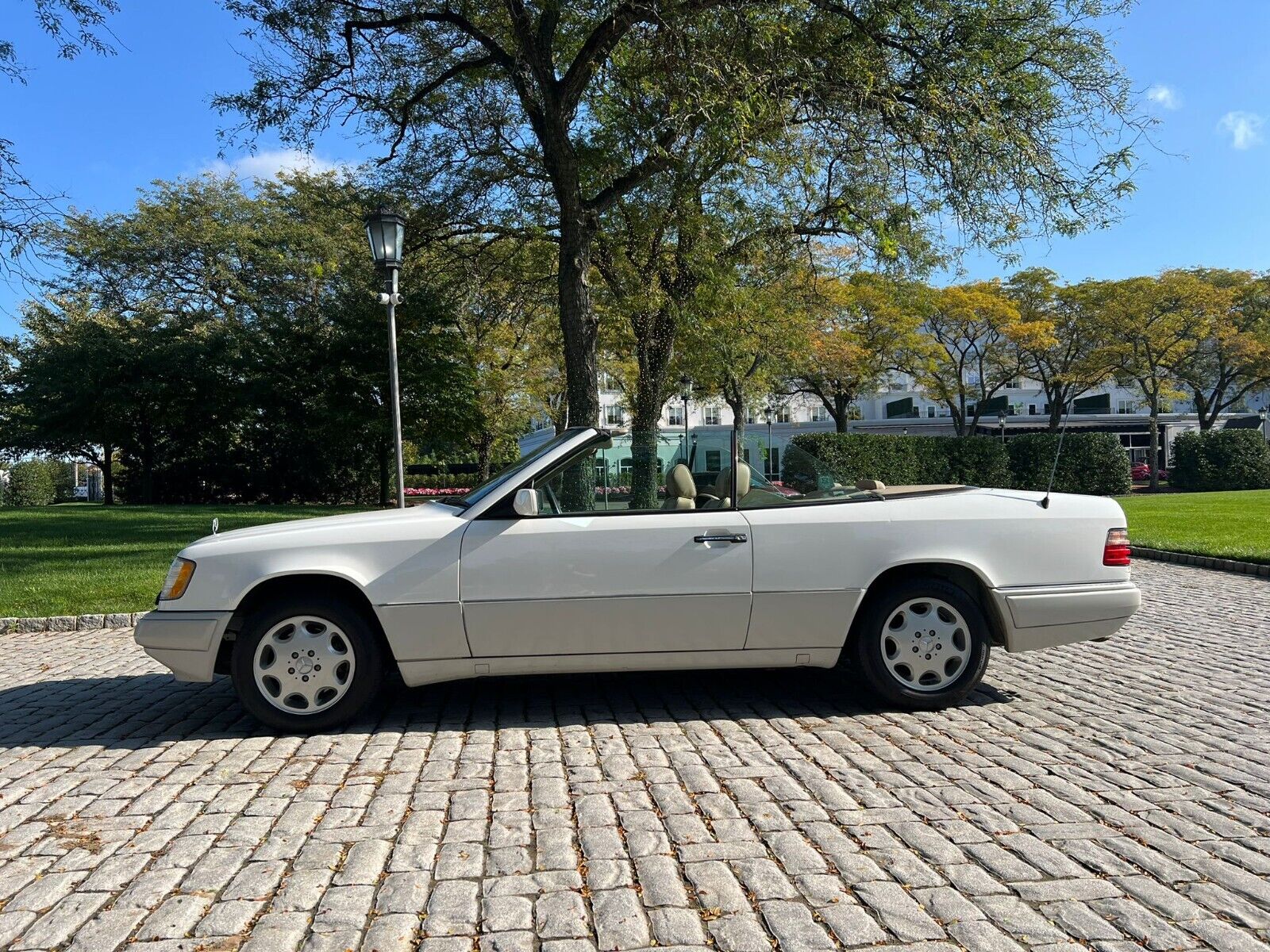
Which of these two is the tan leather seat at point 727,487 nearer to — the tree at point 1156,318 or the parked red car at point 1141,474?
the tree at point 1156,318

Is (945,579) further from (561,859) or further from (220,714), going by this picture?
(220,714)

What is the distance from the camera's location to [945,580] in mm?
4844

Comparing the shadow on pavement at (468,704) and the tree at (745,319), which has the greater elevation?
the tree at (745,319)

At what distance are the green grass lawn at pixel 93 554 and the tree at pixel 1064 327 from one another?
112ft

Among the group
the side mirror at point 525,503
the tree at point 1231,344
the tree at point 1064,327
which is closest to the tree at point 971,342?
the tree at point 1064,327

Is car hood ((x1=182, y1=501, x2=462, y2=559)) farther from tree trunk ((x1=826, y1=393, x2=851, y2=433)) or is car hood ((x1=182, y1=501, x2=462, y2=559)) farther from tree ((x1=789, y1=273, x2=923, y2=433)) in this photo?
tree trunk ((x1=826, y1=393, x2=851, y2=433))

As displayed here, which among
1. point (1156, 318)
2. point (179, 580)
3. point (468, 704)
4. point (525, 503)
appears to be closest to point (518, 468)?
point (525, 503)

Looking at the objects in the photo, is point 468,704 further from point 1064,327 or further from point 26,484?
point 26,484

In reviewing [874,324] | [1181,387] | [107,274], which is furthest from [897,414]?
[107,274]

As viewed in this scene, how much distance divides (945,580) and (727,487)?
133 cm

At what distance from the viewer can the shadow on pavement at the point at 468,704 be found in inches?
185

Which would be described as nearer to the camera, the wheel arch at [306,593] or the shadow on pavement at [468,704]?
the wheel arch at [306,593]

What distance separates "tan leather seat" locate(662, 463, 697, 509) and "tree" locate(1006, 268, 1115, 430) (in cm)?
3915

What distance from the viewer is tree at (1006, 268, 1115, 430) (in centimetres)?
3953
